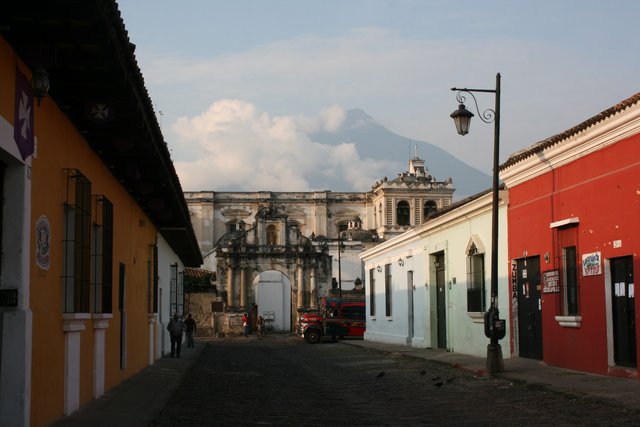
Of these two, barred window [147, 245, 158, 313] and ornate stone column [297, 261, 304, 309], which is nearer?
barred window [147, 245, 158, 313]

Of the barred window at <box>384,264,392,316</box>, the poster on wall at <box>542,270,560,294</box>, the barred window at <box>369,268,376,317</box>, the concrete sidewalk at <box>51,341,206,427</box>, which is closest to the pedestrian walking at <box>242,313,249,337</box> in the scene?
the barred window at <box>369,268,376,317</box>

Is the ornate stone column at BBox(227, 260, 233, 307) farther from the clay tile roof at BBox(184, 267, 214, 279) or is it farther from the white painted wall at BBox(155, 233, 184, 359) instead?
the white painted wall at BBox(155, 233, 184, 359)

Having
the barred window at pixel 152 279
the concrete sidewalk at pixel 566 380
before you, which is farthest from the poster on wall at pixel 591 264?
the barred window at pixel 152 279

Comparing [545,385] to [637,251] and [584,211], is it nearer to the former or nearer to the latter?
[637,251]

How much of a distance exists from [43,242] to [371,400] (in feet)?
21.1

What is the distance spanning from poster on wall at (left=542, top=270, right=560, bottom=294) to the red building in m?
0.02

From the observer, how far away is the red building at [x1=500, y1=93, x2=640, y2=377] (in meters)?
15.4

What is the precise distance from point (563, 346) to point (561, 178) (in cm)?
317

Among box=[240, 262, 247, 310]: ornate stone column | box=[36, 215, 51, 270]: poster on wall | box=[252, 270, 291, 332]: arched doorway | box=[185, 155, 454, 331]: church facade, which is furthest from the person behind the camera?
box=[252, 270, 291, 332]: arched doorway

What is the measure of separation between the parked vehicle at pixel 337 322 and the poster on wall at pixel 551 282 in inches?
963

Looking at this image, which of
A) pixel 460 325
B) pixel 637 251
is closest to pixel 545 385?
pixel 637 251

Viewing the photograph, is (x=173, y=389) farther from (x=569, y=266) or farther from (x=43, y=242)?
(x=569, y=266)

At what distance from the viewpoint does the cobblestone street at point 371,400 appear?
11688 mm

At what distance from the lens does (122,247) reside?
17.1 metres
